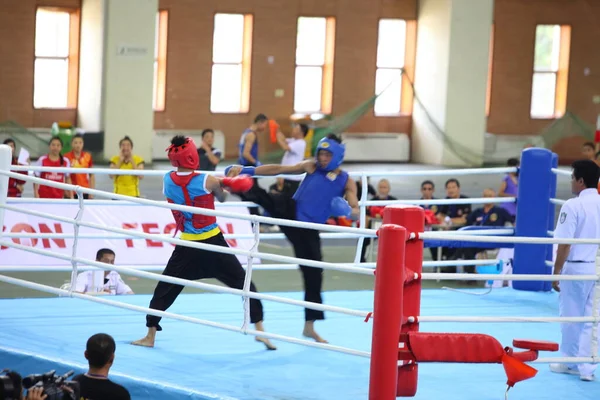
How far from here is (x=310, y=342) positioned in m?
5.46

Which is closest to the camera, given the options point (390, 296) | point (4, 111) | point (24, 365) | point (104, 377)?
point (104, 377)

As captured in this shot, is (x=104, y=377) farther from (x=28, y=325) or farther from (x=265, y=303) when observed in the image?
(x=265, y=303)

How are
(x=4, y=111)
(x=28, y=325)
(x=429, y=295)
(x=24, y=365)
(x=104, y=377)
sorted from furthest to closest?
1. (x=4, y=111)
2. (x=429, y=295)
3. (x=28, y=325)
4. (x=24, y=365)
5. (x=104, y=377)

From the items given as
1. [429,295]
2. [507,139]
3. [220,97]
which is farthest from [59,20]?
[429,295]

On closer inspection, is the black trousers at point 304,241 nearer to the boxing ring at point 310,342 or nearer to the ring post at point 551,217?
the boxing ring at point 310,342

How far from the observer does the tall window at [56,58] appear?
63.5 ft

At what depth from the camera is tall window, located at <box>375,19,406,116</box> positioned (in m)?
22.0

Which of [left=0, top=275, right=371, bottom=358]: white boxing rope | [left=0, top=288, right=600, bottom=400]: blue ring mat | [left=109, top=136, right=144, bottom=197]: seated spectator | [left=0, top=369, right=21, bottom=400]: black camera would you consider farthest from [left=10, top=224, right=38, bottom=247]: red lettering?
[left=0, top=369, right=21, bottom=400]: black camera

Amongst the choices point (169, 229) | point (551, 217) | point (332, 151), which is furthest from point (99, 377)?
point (551, 217)

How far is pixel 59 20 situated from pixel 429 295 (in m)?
13.0

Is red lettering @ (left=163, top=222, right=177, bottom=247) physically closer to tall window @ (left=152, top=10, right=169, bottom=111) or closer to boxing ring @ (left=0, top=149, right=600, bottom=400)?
boxing ring @ (left=0, top=149, right=600, bottom=400)

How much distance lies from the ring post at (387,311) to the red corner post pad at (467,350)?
125 mm

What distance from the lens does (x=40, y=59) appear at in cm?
1941

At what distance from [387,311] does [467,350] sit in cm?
50
